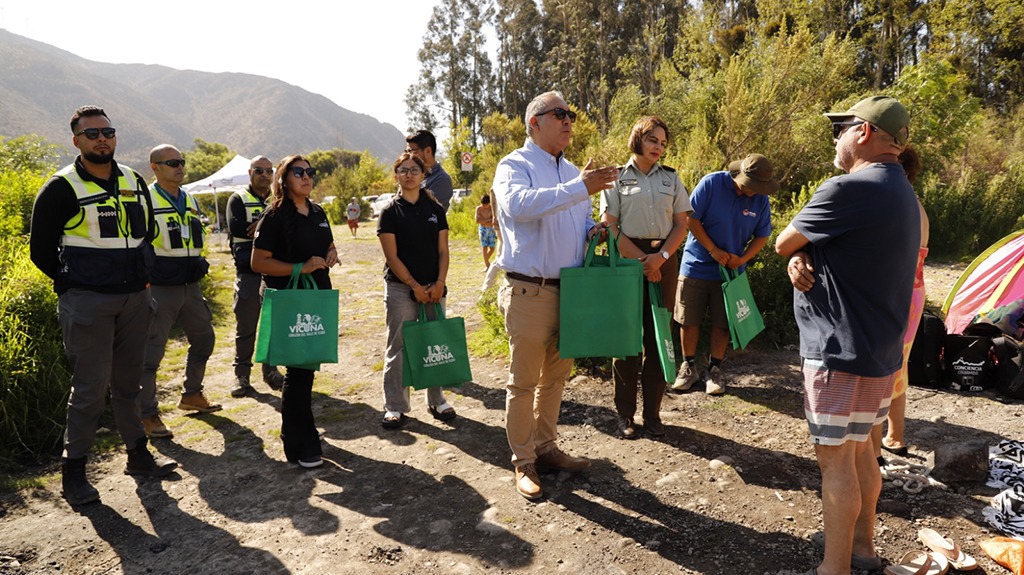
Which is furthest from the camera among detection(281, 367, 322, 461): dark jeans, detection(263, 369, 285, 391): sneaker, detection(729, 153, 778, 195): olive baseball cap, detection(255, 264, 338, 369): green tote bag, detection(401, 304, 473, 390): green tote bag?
detection(263, 369, 285, 391): sneaker

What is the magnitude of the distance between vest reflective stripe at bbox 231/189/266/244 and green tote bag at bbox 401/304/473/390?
89.5 inches

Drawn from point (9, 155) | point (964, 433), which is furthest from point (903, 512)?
point (9, 155)

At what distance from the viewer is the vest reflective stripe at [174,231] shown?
453cm

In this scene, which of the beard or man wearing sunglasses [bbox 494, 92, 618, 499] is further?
the beard

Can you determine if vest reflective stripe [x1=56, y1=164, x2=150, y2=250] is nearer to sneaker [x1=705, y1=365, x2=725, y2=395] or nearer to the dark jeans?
the dark jeans

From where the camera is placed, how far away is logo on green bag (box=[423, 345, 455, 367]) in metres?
4.04

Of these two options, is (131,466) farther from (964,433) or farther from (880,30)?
(880,30)

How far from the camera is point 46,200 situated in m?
3.28

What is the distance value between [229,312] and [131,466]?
550 centimetres

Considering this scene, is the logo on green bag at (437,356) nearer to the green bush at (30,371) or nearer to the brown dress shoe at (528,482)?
the brown dress shoe at (528,482)

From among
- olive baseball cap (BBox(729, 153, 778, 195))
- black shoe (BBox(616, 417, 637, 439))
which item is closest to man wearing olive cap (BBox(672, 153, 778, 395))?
olive baseball cap (BBox(729, 153, 778, 195))

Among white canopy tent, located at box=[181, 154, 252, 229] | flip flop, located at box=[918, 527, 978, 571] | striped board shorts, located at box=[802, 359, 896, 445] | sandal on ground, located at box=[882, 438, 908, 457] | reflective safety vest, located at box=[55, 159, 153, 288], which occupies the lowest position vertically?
flip flop, located at box=[918, 527, 978, 571]

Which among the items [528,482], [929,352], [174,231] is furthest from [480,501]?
[929,352]

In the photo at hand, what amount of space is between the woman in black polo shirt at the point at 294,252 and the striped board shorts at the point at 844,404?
289cm
